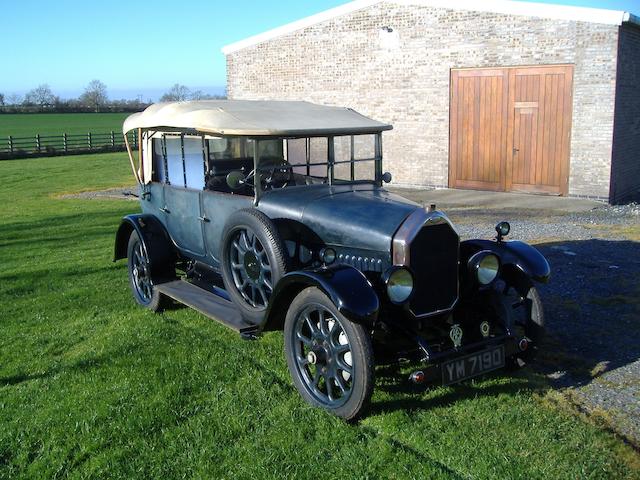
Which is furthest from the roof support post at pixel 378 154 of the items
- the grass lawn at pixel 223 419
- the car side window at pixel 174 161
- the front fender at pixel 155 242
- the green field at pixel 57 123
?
the green field at pixel 57 123

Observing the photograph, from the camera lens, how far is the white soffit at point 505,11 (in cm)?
1255

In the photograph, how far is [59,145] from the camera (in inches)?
1460

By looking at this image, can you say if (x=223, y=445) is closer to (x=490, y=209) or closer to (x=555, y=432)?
(x=555, y=432)

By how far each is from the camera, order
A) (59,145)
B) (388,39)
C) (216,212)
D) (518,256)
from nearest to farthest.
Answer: (518,256)
(216,212)
(388,39)
(59,145)

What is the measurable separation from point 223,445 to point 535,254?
2773mm

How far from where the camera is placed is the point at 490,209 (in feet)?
41.4

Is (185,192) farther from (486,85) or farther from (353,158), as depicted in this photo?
(486,85)

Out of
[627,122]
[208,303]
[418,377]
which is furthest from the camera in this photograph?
[627,122]

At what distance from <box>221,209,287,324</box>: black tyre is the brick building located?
10.3m

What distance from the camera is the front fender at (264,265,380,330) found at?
3893 millimetres

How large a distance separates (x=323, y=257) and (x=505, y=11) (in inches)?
438

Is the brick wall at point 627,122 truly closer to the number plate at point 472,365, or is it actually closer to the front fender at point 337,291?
the number plate at point 472,365

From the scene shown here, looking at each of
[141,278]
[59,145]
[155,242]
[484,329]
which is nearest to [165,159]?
[155,242]

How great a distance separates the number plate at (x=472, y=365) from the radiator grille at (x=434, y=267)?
47 cm
